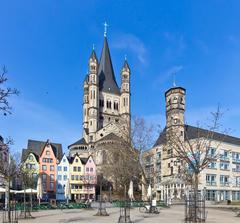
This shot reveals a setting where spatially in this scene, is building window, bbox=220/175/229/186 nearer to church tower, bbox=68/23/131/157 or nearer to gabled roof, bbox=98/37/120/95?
church tower, bbox=68/23/131/157

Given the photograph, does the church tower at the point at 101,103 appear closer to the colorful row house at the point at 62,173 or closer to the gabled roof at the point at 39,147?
the gabled roof at the point at 39,147

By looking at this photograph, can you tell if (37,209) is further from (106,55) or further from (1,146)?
(106,55)

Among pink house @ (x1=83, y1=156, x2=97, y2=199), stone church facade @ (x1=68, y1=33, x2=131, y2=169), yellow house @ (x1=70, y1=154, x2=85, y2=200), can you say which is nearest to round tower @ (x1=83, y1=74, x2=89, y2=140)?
stone church facade @ (x1=68, y1=33, x2=131, y2=169)

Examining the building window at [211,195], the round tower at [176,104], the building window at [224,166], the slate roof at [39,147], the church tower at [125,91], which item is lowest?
the building window at [211,195]

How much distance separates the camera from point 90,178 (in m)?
91.1

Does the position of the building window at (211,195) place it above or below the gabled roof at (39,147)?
below

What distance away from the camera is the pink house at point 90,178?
293ft

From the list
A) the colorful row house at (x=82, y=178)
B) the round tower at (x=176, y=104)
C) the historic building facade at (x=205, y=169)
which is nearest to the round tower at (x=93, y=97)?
the colorful row house at (x=82, y=178)

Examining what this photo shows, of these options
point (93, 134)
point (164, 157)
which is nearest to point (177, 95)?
point (164, 157)

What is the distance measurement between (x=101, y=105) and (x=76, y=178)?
37254mm

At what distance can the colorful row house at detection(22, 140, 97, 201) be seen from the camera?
88.2 metres

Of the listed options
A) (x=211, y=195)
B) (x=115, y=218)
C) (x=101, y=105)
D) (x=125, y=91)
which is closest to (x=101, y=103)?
(x=101, y=105)

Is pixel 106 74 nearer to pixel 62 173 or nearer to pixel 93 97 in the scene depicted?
pixel 93 97

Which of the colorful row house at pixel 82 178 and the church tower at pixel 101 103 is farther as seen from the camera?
the church tower at pixel 101 103
